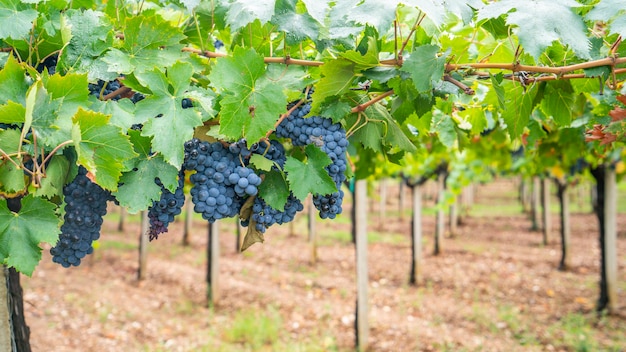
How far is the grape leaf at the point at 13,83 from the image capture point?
3.85ft

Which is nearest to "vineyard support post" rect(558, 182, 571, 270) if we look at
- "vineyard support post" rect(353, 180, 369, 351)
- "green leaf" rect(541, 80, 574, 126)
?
"vineyard support post" rect(353, 180, 369, 351)

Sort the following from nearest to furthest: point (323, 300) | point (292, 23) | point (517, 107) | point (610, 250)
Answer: point (292, 23)
point (517, 107)
point (610, 250)
point (323, 300)

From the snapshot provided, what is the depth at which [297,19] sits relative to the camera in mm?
1257

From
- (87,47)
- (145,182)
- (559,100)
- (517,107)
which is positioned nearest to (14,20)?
(87,47)

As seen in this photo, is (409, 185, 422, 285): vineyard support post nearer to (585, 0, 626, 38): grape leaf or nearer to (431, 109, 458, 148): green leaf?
(431, 109, 458, 148): green leaf

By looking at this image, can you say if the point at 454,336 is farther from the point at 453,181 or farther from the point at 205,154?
the point at 205,154

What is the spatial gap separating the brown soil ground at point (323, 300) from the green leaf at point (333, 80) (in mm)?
3854

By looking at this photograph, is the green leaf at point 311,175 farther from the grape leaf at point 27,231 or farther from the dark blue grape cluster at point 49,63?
the dark blue grape cluster at point 49,63

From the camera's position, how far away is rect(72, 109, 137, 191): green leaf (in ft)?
3.67

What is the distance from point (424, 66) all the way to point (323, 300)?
7185mm

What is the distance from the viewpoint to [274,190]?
4.58 ft

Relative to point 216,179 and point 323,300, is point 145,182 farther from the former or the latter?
point 323,300

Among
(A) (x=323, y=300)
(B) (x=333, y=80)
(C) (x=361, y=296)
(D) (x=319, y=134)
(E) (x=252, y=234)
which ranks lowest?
(A) (x=323, y=300)

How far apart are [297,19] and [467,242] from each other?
13761 mm
